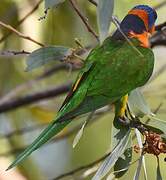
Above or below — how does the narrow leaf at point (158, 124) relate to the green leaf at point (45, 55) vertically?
below

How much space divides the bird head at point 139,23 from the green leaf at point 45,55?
1.01 ft

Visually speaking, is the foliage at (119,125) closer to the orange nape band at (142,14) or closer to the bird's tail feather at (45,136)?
the bird's tail feather at (45,136)

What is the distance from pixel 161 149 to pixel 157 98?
1635mm

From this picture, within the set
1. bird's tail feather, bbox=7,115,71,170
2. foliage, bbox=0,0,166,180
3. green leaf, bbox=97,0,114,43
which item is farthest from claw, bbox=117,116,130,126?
green leaf, bbox=97,0,114,43

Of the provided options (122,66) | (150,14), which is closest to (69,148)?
(150,14)

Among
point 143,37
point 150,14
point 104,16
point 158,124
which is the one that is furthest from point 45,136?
point 150,14

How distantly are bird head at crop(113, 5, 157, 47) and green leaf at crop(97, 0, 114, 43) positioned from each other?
0.62m

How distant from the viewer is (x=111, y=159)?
158 centimetres

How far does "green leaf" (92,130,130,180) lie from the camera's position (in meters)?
1.56

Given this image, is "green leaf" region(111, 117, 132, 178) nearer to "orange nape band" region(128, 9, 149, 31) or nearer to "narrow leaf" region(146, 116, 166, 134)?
"narrow leaf" region(146, 116, 166, 134)

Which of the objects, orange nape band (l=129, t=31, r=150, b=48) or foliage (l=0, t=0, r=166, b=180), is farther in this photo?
orange nape band (l=129, t=31, r=150, b=48)

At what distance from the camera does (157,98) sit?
3.19 metres

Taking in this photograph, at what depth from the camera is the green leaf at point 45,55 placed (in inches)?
71.0

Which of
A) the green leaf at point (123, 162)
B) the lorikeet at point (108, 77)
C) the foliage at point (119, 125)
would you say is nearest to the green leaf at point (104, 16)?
the foliage at point (119, 125)
